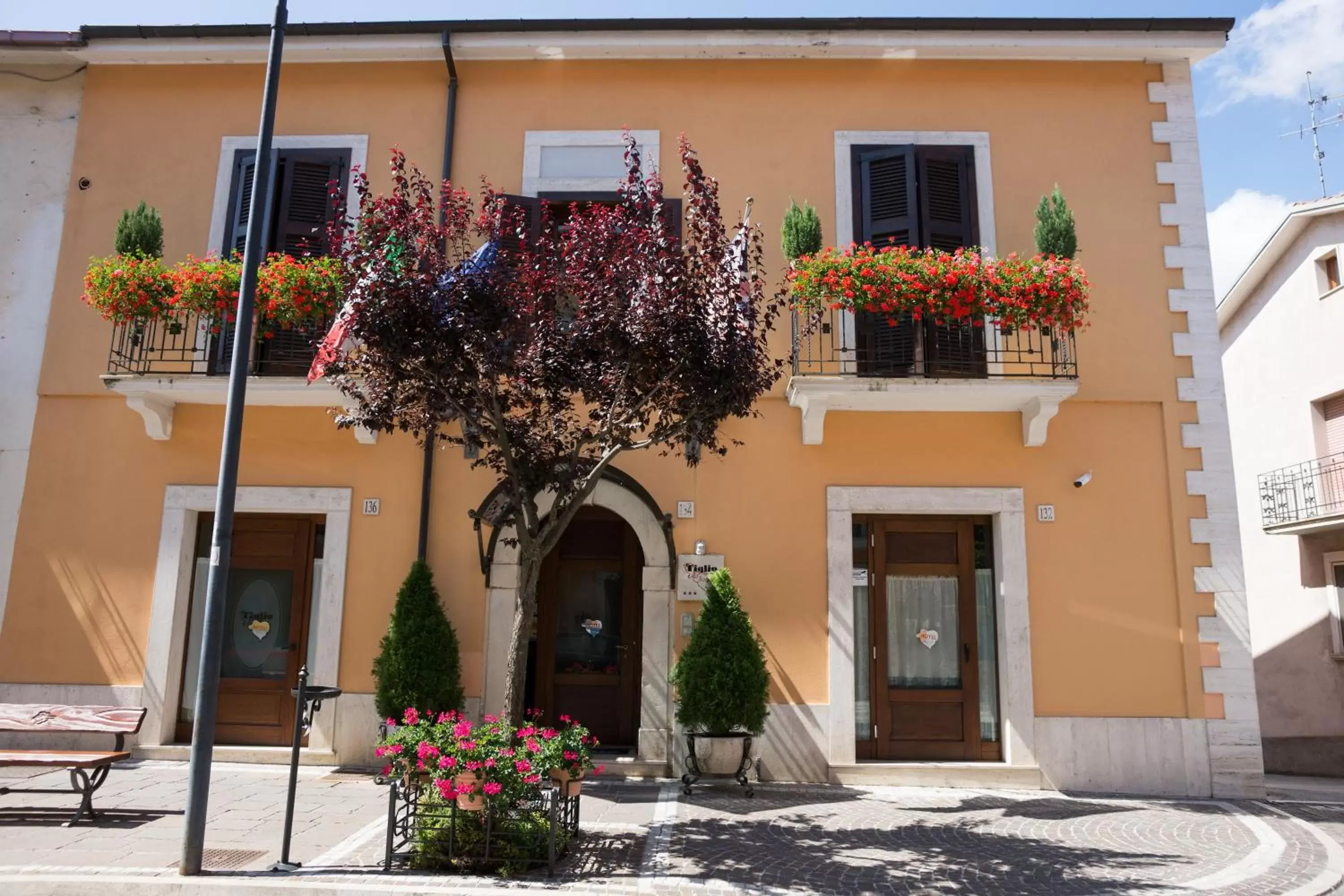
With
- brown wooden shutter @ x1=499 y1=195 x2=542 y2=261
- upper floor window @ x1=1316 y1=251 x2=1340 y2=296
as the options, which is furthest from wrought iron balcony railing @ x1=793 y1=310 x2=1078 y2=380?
upper floor window @ x1=1316 y1=251 x2=1340 y2=296

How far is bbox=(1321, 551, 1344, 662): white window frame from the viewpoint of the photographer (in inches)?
564

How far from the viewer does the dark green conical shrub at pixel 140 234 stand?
32.4 ft

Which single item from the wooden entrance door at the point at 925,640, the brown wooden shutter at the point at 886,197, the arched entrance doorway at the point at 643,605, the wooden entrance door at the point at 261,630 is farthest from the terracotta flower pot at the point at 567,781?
the brown wooden shutter at the point at 886,197

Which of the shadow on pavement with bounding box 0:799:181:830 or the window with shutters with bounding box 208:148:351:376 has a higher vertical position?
the window with shutters with bounding box 208:148:351:376

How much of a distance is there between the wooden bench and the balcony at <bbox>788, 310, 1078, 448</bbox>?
6774 mm

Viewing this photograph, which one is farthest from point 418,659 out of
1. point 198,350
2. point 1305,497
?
point 1305,497

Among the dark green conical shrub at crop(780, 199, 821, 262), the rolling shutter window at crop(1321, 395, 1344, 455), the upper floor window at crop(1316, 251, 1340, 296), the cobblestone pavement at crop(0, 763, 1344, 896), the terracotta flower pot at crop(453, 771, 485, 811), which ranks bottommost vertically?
the cobblestone pavement at crop(0, 763, 1344, 896)

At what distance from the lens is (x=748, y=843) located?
22.5 ft

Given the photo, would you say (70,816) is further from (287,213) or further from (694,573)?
(287,213)

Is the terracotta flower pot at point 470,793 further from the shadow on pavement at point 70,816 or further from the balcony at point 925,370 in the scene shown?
the balcony at point 925,370

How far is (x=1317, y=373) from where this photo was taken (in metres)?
15.4

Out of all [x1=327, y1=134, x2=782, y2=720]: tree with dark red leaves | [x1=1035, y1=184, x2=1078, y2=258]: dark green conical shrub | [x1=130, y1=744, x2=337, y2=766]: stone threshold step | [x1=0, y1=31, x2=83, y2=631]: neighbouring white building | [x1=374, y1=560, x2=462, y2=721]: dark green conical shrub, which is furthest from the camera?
[x1=0, y1=31, x2=83, y2=631]: neighbouring white building

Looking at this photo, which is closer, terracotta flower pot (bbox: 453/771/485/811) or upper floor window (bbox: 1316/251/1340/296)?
terracotta flower pot (bbox: 453/771/485/811)

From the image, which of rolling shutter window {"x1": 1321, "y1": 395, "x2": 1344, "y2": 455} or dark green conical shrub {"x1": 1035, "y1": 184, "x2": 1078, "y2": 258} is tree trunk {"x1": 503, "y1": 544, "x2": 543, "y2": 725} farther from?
rolling shutter window {"x1": 1321, "y1": 395, "x2": 1344, "y2": 455}
